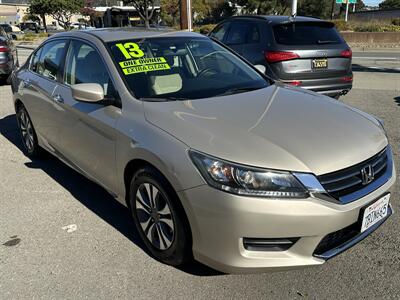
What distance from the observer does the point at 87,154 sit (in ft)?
11.6

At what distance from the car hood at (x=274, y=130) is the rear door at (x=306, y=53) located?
305cm

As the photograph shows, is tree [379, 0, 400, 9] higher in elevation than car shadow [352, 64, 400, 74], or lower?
higher

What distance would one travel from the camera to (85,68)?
12.1 ft

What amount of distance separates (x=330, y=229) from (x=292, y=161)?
45 cm

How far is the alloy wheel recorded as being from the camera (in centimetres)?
273

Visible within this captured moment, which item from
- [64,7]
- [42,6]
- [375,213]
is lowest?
[375,213]

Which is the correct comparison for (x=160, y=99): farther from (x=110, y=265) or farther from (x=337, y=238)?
(x=337, y=238)

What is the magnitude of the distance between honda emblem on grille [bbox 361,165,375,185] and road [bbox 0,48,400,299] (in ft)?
2.30

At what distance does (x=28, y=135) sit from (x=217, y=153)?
3.59 meters

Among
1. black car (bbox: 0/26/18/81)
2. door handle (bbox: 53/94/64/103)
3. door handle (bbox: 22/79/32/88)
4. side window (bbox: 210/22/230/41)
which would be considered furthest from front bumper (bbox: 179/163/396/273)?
black car (bbox: 0/26/18/81)

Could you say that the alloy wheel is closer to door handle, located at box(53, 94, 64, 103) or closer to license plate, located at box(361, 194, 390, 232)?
license plate, located at box(361, 194, 390, 232)

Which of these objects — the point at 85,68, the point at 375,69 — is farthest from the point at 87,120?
the point at 375,69

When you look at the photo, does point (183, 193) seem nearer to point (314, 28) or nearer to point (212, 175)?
point (212, 175)

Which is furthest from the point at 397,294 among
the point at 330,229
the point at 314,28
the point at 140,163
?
the point at 314,28
